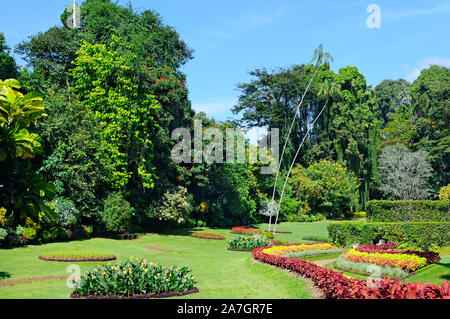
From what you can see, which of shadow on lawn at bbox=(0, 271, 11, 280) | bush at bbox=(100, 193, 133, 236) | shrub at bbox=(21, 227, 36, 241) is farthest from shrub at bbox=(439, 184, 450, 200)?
shadow on lawn at bbox=(0, 271, 11, 280)

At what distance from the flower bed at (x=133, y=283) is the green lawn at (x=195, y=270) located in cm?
60

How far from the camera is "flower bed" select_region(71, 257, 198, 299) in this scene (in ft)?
38.8

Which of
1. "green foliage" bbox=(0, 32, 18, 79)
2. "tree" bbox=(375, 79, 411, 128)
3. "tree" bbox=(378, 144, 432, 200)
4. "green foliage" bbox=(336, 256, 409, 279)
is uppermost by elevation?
"tree" bbox=(375, 79, 411, 128)

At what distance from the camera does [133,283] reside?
12.0m

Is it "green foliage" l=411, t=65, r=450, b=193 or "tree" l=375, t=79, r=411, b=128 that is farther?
"tree" l=375, t=79, r=411, b=128

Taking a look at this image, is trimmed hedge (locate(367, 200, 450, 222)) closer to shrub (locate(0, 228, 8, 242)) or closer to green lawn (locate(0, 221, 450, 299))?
green lawn (locate(0, 221, 450, 299))

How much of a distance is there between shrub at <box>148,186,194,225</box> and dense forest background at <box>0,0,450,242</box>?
0.08 metres

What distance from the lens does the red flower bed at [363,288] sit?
26.6 feet

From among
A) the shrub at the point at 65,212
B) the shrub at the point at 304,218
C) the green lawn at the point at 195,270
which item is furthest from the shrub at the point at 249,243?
the shrub at the point at 304,218

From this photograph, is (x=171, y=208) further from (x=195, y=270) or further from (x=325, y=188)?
(x=325, y=188)

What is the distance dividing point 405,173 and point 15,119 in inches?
2053

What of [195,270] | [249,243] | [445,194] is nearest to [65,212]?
[195,270]

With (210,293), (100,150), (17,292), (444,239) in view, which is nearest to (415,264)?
(210,293)

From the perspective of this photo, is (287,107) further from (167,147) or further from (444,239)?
(444,239)
